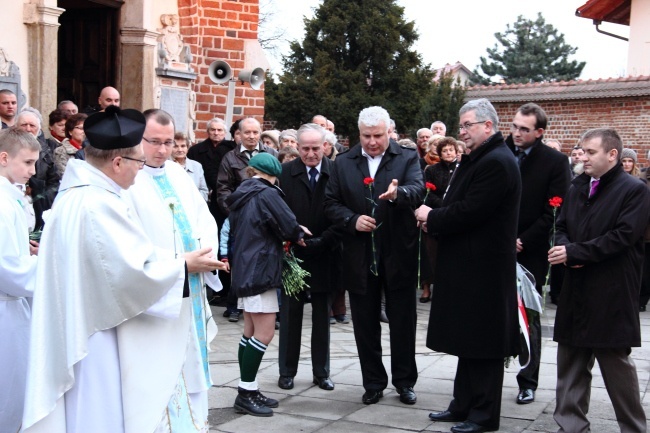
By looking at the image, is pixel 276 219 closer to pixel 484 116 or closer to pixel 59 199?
pixel 484 116

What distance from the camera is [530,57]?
2244 inches

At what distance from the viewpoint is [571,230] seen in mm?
5941

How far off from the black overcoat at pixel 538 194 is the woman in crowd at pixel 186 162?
3.99m

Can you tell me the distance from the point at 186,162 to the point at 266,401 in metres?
4.20

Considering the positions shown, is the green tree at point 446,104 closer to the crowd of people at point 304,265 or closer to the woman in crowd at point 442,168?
the woman in crowd at point 442,168

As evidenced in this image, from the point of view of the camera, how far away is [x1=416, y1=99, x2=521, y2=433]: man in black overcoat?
19.3 ft

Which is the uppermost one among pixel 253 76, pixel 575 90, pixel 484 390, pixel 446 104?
pixel 575 90

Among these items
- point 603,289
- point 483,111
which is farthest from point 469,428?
point 483,111

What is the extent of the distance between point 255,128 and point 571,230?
4.44 metres

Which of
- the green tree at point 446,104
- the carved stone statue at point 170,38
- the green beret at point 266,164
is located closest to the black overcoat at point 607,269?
the green beret at point 266,164

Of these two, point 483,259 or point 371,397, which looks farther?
point 371,397

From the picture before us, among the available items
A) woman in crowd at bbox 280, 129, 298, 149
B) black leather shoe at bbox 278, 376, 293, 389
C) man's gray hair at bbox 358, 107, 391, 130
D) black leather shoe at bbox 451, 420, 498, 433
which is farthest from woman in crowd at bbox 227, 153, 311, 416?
woman in crowd at bbox 280, 129, 298, 149

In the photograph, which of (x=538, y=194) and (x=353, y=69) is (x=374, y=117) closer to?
(x=538, y=194)

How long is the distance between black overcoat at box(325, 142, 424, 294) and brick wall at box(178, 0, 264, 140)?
6.92m
